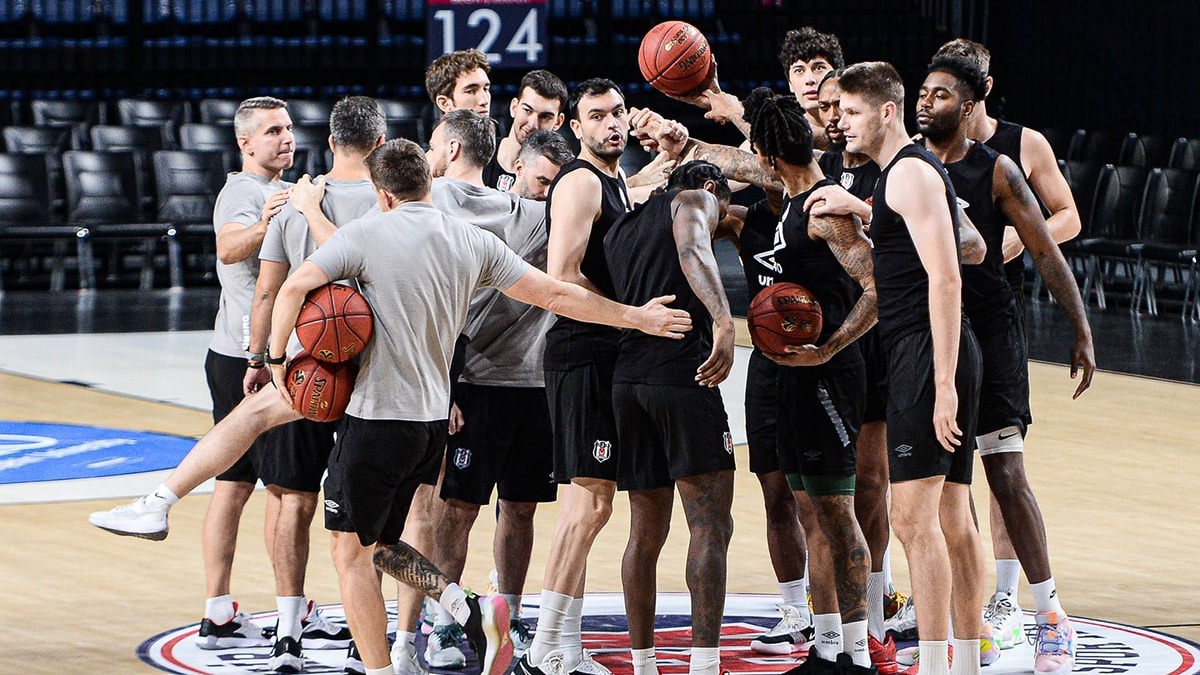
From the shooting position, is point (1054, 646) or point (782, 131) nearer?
point (782, 131)

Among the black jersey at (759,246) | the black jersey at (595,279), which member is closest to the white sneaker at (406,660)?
the black jersey at (595,279)

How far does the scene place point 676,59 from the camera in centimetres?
695

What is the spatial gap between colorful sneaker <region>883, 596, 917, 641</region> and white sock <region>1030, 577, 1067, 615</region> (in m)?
0.53

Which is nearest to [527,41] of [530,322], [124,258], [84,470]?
[124,258]

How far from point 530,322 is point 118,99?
39.1ft

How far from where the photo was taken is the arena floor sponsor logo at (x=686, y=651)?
610cm

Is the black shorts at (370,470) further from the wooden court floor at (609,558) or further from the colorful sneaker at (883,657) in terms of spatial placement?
the colorful sneaker at (883,657)

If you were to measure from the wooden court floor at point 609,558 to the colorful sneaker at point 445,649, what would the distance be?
0.80 meters

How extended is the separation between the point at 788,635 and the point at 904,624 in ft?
1.59

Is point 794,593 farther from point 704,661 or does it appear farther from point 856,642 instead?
point 704,661

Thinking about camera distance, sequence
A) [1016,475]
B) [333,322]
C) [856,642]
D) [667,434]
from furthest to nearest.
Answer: [1016,475] → [856,642] → [667,434] → [333,322]

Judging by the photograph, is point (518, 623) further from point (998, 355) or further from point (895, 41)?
point (895, 41)

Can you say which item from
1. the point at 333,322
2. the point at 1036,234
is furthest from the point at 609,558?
the point at 333,322

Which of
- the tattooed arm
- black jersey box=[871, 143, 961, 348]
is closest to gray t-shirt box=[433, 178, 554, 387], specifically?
black jersey box=[871, 143, 961, 348]
